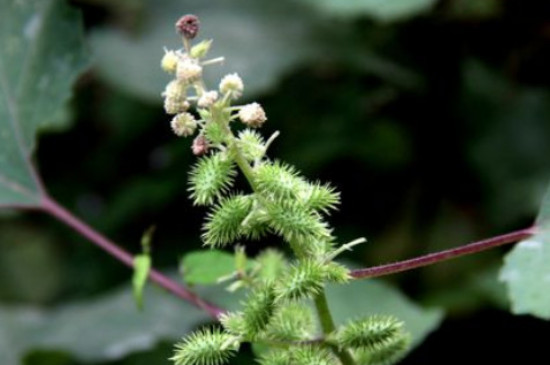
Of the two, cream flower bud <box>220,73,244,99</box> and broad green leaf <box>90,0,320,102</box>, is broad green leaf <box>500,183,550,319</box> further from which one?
broad green leaf <box>90,0,320,102</box>

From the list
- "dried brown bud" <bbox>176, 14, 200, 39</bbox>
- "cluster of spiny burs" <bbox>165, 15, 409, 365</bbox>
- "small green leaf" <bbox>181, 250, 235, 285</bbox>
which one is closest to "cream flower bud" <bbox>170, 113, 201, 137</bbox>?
"cluster of spiny burs" <bbox>165, 15, 409, 365</bbox>

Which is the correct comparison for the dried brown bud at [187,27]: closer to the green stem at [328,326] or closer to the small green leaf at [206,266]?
the green stem at [328,326]

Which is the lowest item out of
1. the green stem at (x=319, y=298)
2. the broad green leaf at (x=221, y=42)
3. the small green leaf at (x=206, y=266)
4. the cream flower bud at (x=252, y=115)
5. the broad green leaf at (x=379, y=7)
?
the green stem at (x=319, y=298)

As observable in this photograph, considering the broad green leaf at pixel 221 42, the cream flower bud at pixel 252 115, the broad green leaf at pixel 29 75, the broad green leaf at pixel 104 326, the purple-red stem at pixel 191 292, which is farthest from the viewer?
the broad green leaf at pixel 221 42

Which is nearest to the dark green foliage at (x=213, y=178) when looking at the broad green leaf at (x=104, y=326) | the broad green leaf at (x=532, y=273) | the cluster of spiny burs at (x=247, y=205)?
the cluster of spiny burs at (x=247, y=205)

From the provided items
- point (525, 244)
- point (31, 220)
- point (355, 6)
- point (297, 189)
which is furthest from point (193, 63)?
point (31, 220)

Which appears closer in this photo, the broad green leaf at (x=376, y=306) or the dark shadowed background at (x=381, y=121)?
the broad green leaf at (x=376, y=306)

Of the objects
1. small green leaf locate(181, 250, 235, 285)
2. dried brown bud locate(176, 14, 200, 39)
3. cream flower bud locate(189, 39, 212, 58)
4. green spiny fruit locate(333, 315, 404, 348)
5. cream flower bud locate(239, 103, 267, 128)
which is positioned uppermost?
small green leaf locate(181, 250, 235, 285)
